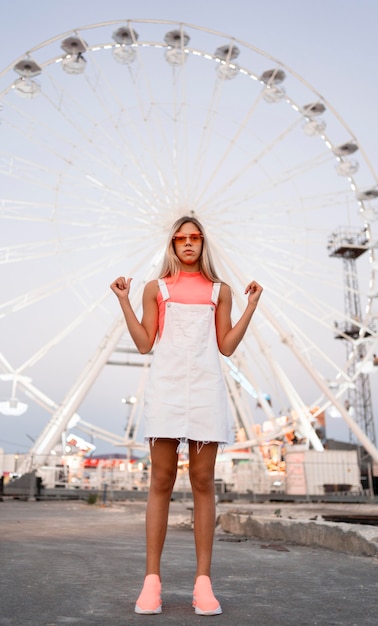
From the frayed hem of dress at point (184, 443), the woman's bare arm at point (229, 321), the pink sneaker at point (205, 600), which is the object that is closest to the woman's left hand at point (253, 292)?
the woman's bare arm at point (229, 321)

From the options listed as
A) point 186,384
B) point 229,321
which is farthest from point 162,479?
point 229,321

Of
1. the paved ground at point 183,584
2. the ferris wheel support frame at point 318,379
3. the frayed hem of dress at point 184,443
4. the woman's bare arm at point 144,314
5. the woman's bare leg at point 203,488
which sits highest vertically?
the ferris wheel support frame at point 318,379

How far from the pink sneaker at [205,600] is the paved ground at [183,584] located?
0.04 meters

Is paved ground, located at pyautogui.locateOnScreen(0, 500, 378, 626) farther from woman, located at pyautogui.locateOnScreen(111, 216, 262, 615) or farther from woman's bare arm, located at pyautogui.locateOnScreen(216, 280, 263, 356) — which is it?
woman's bare arm, located at pyautogui.locateOnScreen(216, 280, 263, 356)

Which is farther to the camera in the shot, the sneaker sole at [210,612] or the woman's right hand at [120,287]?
the woman's right hand at [120,287]

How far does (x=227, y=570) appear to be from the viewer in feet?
13.0

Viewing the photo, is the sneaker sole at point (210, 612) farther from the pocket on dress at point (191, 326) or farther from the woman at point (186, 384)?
the pocket on dress at point (191, 326)

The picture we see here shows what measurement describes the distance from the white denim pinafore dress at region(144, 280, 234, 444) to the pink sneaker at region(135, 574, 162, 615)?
0.61 meters

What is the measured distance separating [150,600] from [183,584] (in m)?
0.85

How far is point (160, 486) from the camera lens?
298 centimetres

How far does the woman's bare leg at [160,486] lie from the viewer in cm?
293

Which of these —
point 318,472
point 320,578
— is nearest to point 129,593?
point 320,578

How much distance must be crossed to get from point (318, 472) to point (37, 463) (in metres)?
10.0

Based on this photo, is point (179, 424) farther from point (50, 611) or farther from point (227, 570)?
point (227, 570)
